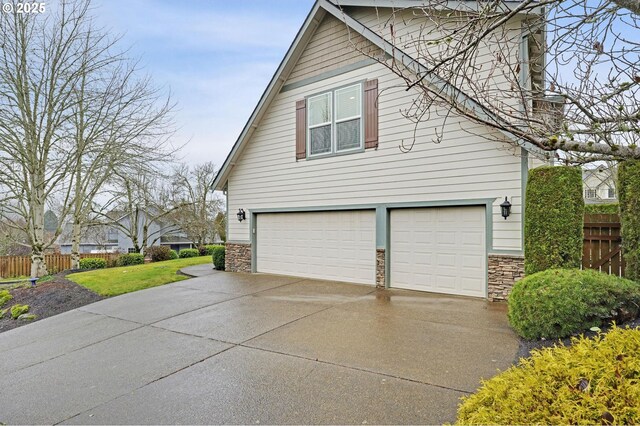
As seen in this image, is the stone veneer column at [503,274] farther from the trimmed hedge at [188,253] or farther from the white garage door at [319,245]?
the trimmed hedge at [188,253]

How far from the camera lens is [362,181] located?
915 centimetres

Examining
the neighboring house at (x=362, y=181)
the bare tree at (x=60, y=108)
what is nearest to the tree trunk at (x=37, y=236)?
the bare tree at (x=60, y=108)

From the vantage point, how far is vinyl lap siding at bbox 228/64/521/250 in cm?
731

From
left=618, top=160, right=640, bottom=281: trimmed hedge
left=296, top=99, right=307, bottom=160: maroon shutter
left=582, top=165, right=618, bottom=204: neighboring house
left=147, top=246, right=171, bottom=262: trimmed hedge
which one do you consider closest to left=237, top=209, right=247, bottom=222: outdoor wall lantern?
left=296, top=99, right=307, bottom=160: maroon shutter

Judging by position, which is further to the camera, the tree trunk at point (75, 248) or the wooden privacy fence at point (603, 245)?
the tree trunk at point (75, 248)

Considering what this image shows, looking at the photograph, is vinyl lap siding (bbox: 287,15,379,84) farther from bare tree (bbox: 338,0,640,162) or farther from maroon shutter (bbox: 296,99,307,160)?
bare tree (bbox: 338,0,640,162)

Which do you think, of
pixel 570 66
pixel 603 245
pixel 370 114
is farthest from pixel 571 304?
pixel 370 114

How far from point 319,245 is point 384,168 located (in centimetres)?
284

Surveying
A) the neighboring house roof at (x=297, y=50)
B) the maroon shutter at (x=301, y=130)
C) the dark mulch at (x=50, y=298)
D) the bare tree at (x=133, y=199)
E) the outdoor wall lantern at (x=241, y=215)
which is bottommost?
the dark mulch at (x=50, y=298)

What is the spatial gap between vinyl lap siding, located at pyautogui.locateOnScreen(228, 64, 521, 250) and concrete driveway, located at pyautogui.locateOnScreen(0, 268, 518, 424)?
2.34 m

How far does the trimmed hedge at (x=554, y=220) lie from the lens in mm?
6117

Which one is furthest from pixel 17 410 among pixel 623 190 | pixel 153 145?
pixel 153 145

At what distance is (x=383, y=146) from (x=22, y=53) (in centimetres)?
1350

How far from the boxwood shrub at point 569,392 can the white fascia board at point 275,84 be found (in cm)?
941
